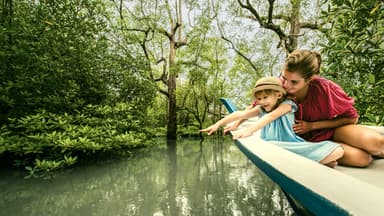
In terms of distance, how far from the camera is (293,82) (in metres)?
1.10

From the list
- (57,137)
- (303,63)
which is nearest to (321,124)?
(303,63)

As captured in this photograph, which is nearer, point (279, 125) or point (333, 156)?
point (333, 156)

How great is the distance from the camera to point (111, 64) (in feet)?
16.3

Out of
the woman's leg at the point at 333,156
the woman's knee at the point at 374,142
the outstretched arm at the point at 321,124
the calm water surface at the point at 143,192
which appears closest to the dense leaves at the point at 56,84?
the calm water surface at the point at 143,192

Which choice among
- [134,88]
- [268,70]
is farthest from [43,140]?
[268,70]

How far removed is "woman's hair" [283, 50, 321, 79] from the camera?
3.49 ft

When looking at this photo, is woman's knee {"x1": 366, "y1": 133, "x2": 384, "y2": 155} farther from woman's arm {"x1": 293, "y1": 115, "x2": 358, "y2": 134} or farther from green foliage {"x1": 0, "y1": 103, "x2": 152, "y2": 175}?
green foliage {"x1": 0, "y1": 103, "x2": 152, "y2": 175}

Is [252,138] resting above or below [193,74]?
below

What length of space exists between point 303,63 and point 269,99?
215mm

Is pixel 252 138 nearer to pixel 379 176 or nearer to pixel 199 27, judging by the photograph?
pixel 379 176

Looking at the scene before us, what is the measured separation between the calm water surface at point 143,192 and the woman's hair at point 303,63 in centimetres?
141

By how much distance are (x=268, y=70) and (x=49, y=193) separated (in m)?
9.03

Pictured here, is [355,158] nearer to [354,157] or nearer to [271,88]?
[354,157]

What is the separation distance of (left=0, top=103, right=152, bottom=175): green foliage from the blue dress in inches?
107
